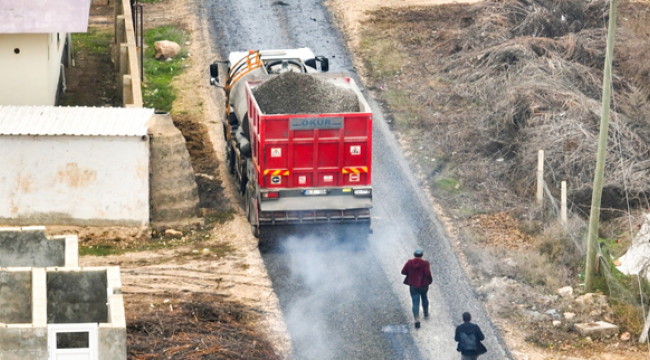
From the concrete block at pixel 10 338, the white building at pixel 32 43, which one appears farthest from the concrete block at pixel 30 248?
the white building at pixel 32 43

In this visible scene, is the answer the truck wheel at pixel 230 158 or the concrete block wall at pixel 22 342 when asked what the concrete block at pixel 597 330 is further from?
the truck wheel at pixel 230 158

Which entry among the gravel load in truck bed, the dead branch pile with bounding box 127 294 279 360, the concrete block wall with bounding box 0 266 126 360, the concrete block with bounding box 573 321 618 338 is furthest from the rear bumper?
the concrete block wall with bounding box 0 266 126 360

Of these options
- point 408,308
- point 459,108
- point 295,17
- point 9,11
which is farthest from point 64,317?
point 295,17

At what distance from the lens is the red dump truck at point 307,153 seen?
2142cm

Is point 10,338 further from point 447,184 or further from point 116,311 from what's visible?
point 447,184

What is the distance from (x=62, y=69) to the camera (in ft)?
101

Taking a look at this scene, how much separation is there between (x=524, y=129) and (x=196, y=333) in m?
10.3

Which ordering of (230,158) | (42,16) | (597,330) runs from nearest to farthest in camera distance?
(597,330) → (42,16) → (230,158)

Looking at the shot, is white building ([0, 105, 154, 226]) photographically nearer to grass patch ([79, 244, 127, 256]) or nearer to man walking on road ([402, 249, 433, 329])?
grass patch ([79, 244, 127, 256])

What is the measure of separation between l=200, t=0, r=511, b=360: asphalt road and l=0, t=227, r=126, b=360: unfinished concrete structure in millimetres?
3419

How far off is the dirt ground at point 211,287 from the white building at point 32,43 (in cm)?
376

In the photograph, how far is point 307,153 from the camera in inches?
851

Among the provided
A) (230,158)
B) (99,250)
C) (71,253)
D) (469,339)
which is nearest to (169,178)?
(99,250)

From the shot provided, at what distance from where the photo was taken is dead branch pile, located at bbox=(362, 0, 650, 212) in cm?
2442
